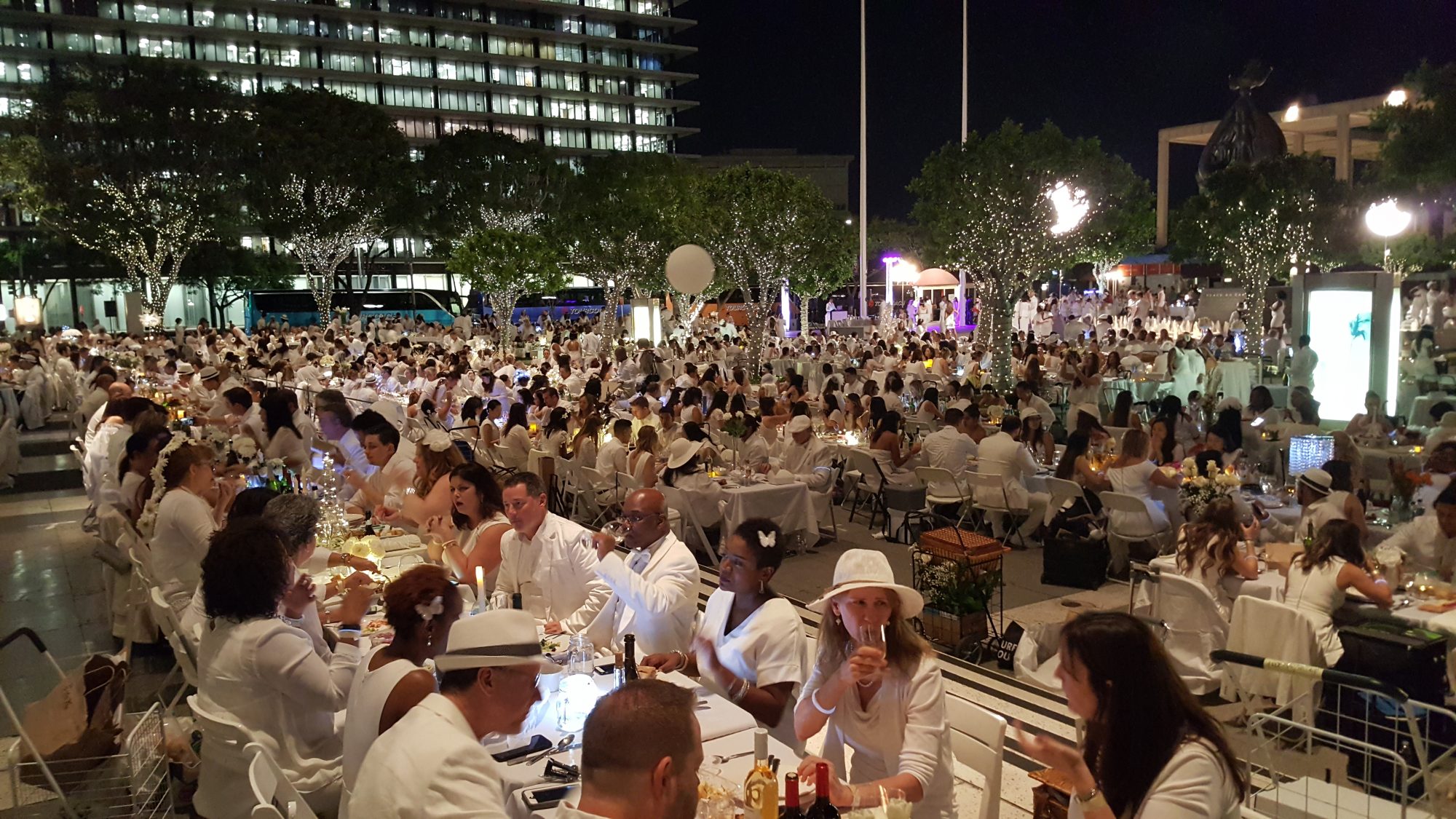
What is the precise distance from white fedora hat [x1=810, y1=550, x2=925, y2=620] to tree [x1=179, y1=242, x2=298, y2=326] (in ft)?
147

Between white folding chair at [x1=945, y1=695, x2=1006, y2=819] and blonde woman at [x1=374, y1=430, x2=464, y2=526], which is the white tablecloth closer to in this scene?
blonde woman at [x1=374, y1=430, x2=464, y2=526]

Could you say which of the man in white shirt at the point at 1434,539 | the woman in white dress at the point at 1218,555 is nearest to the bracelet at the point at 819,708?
the woman in white dress at the point at 1218,555

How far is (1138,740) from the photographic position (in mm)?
2689

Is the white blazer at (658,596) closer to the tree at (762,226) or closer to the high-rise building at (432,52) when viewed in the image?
the tree at (762,226)

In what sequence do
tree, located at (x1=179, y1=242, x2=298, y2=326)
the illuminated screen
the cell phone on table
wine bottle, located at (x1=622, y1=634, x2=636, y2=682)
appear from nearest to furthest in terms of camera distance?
the cell phone on table < wine bottle, located at (x1=622, y1=634, x2=636, y2=682) < the illuminated screen < tree, located at (x1=179, y1=242, x2=298, y2=326)

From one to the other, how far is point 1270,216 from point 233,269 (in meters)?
39.8

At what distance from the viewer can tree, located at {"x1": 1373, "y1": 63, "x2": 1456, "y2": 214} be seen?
14.0m

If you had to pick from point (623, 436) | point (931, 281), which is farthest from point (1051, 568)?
point (931, 281)

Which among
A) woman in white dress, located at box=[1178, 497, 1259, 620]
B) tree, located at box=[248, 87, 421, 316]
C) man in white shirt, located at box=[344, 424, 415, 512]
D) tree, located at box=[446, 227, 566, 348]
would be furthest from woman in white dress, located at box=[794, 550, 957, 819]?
tree, located at box=[248, 87, 421, 316]

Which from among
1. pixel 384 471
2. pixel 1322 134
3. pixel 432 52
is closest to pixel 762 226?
pixel 384 471

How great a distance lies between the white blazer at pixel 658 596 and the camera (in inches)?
182

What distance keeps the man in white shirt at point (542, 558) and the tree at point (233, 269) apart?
4216 cm

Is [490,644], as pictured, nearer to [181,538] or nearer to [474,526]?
[474,526]

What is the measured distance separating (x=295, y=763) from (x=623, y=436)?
6.55 metres
